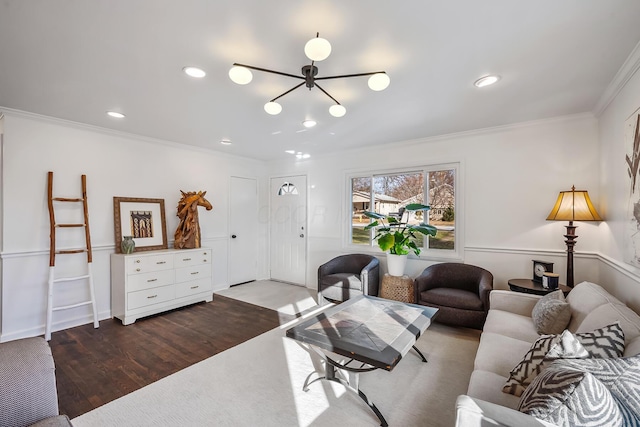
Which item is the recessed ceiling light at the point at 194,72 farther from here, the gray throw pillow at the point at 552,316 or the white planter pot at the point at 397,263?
the gray throw pillow at the point at 552,316

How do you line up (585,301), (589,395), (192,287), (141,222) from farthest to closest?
(192,287) < (141,222) < (585,301) < (589,395)

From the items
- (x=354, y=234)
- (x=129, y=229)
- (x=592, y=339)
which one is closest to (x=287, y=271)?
(x=354, y=234)

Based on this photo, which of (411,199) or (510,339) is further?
(411,199)

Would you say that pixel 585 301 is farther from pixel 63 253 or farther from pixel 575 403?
pixel 63 253

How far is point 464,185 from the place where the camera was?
12.4 ft

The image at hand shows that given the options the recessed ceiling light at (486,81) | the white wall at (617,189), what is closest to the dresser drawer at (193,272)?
the recessed ceiling light at (486,81)

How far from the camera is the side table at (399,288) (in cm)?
369

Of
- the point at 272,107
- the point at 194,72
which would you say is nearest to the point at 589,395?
the point at 272,107

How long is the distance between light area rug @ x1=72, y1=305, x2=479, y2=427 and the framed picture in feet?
7.39

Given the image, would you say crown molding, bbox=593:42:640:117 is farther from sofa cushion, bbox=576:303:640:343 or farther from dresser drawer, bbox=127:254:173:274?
dresser drawer, bbox=127:254:173:274

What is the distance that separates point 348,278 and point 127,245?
2.97 meters

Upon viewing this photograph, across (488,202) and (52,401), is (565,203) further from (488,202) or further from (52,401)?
(52,401)

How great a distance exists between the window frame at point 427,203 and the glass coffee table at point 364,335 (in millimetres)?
1557

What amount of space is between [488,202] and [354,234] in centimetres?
203
